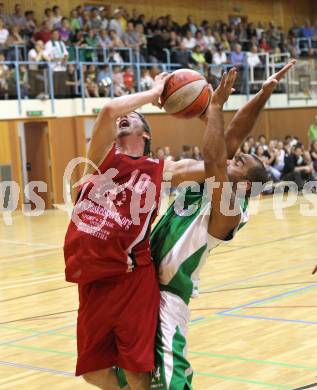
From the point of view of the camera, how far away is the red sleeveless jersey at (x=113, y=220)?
383 cm

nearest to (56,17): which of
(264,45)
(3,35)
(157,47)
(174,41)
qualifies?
(3,35)

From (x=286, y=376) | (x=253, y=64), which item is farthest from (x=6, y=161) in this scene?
(x=286, y=376)

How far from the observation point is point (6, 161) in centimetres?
1948

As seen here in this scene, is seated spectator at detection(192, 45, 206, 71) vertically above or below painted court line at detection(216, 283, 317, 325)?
above

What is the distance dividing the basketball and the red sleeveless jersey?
41cm

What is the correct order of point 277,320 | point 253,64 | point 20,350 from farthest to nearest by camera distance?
point 253,64 < point 277,320 < point 20,350

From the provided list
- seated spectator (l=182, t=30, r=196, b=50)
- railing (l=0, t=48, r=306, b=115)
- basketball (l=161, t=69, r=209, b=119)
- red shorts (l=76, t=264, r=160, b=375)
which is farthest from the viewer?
seated spectator (l=182, t=30, r=196, b=50)

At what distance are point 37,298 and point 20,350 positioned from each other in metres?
2.32

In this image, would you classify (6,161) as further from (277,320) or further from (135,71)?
(277,320)

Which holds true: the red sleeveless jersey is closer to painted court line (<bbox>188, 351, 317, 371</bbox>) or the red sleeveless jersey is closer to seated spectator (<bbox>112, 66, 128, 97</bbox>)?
painted court line (<bbox>188, 351, 317, 371</bbox>)

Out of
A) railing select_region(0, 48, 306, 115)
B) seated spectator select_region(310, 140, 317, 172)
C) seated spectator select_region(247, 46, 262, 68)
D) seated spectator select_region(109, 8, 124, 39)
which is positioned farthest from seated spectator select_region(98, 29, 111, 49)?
seated spectator select_region(310, 140, 317, 172)

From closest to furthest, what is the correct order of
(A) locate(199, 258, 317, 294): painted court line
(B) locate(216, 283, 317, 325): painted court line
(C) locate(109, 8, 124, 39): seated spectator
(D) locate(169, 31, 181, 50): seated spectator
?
(B) locate(216, 283, 317, 325): painted court line, (A) locate(199, 258, 317, 294): painted court line, (C) locate(109, 8, 124, 39): seated spectator, (D) locate(169, 31, 181, 50): seated spectator

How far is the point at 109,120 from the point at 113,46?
18.2 m

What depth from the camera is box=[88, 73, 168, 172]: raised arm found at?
380 centimetres
